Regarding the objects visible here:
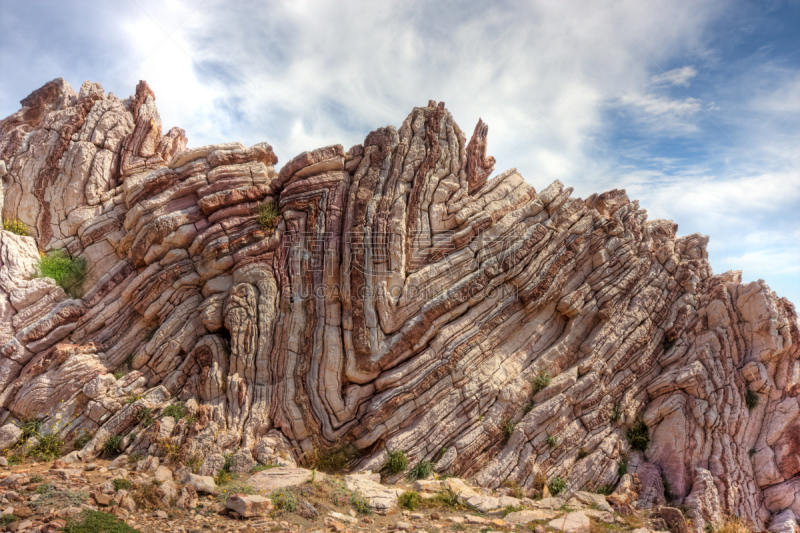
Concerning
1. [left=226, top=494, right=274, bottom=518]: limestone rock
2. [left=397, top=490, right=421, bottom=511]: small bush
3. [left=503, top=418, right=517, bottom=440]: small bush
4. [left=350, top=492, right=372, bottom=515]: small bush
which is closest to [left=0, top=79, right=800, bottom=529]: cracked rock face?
[left=503, top=418, right=517, bottom=440]: small bush

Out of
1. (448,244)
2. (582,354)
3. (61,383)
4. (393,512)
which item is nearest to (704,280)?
(582,354)

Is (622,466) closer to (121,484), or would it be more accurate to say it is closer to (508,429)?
(508,429)

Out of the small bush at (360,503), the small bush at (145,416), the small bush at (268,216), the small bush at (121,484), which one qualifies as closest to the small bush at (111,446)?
the small bush at (145,416)

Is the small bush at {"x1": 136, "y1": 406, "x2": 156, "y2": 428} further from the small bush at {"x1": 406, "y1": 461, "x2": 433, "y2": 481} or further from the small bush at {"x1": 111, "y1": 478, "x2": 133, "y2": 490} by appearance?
the small bush at {"x1": 406, "y1": 461, "x2": 433, "y2": 481}

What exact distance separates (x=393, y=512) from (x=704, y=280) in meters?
15.2

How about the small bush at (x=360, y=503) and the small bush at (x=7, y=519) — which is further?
the small bush at (x=360, y=503)

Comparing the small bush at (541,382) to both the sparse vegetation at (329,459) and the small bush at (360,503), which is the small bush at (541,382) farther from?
the small bush at (360,503)

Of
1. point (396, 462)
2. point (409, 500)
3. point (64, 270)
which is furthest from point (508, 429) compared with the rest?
point (64, 270)

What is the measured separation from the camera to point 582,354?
53.5ft

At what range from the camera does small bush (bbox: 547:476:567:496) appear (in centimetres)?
1384

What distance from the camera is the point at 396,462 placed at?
43.7ft

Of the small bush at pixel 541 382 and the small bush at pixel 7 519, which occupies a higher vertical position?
the small bush at pixel 541 382

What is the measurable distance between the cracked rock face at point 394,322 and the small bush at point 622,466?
0.16 m

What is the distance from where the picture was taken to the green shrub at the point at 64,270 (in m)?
16.6
